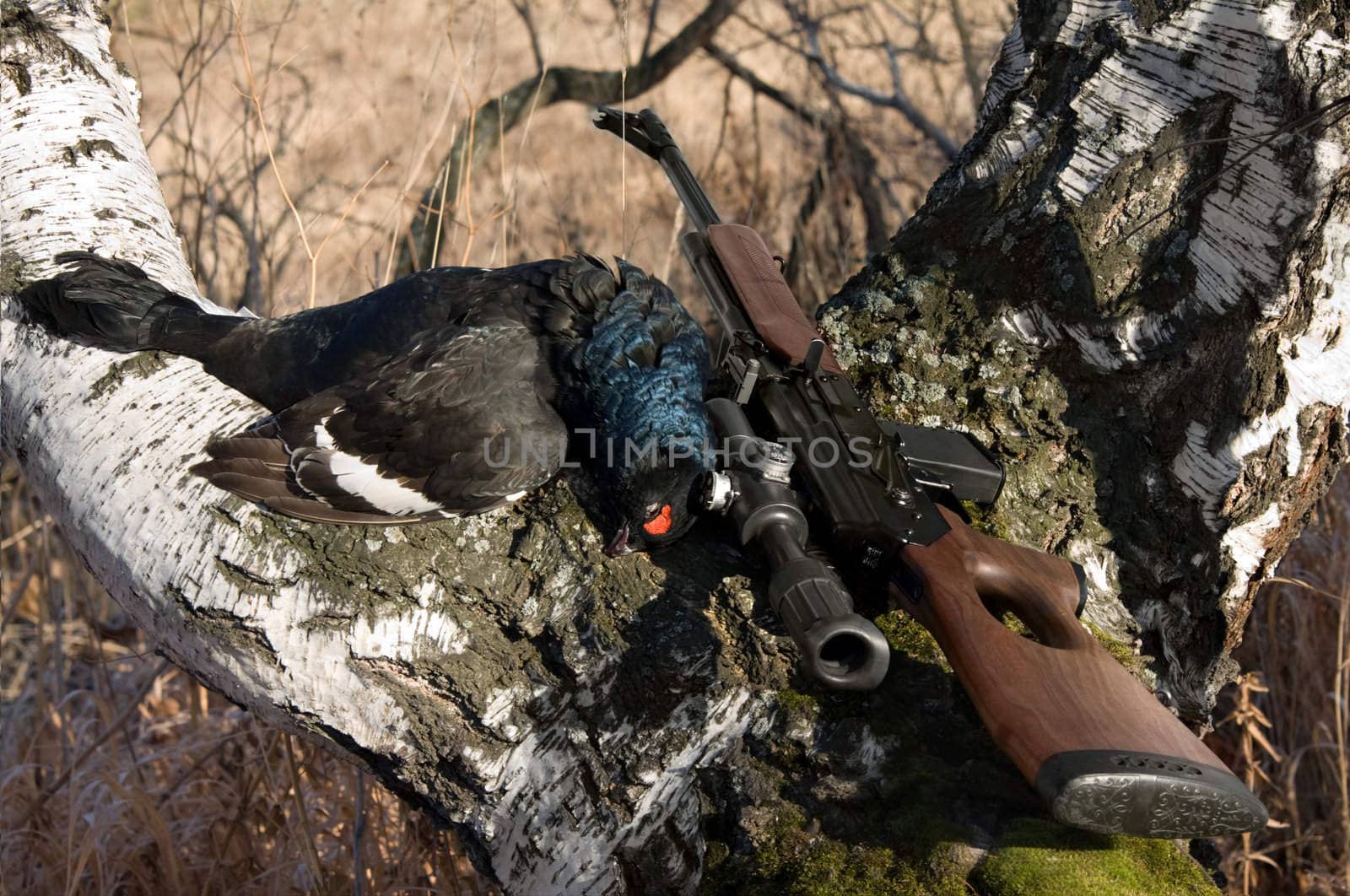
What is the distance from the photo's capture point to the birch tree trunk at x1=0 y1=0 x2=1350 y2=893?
1571mm

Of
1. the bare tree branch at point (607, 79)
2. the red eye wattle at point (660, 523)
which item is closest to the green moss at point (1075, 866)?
the red eye wattle at point (660, 523)

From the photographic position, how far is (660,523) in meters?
1.73

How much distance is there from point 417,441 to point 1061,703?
3.86 ft

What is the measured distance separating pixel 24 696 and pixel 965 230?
354 cm

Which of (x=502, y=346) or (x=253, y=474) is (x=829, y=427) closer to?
(x=502, y=346)

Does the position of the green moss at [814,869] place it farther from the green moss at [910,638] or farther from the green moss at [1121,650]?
the green moss at [1121,650]

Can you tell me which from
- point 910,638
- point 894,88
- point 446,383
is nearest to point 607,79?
point 894,88

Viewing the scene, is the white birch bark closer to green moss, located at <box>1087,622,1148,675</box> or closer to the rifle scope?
the rifle scope

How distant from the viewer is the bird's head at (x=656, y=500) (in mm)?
1725

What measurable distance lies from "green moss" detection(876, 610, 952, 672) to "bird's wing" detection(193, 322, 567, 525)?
0.65 metres

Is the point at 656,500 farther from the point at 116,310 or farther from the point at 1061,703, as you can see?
the point at 116,310

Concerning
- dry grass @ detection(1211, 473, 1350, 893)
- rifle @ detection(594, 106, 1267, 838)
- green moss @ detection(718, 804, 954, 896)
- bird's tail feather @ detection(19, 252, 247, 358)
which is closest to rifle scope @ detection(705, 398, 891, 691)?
rifle @ detection(594, 106, 1267, 838)

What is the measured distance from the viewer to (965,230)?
2160mm

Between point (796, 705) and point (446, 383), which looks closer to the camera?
point (796, 705)
